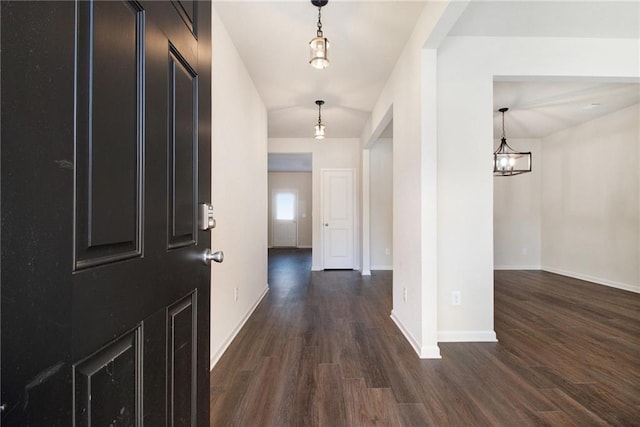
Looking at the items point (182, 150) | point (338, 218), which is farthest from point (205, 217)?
point (338, 218)

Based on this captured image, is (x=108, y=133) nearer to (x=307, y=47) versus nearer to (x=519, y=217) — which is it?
(x=307, y=47)

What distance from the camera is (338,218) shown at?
19.7 ft

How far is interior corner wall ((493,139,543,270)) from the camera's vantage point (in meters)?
5.88

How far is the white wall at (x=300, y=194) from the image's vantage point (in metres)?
10.2

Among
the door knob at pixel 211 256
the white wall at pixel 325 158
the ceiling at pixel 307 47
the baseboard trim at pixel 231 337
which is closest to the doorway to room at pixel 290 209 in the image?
the white wall at pixel 325 158

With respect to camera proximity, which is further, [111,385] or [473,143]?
[473,143]

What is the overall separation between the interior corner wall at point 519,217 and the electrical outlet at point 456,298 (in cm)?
410

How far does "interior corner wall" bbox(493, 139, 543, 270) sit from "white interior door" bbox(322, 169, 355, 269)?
2857 millimetres

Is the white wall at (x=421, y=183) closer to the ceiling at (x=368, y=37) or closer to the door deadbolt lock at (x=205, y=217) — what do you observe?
the ceiling at (x=368, y=37)

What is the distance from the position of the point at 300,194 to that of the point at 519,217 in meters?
6.36

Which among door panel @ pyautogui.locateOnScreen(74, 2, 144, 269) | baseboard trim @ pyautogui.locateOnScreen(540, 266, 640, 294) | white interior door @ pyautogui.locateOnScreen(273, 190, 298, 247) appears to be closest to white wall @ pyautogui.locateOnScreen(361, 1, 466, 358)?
door panel @ pyautogui.locateOnScreen(74, 2, 144, 269)

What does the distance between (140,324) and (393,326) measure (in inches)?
101

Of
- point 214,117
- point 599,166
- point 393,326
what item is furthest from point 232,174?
point 599,166

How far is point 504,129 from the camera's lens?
5297 mm
